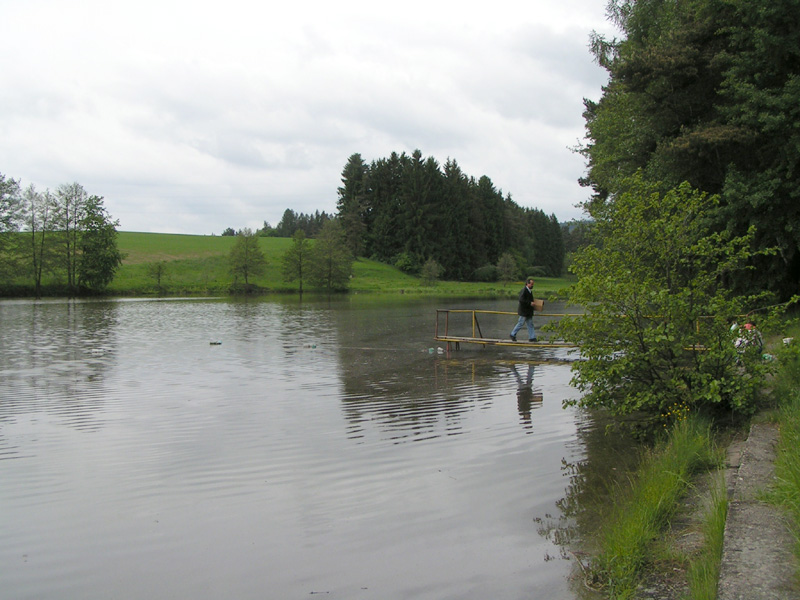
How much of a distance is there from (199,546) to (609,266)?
6.40m

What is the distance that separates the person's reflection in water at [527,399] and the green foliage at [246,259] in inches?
2827

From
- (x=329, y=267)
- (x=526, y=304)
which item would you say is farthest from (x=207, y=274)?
(x=526, y=304)

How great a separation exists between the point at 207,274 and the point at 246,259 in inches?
236

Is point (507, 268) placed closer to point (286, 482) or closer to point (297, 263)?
point (297, 263)

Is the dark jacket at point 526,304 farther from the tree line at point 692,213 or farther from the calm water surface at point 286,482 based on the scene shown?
the calm water surface at point 286,482

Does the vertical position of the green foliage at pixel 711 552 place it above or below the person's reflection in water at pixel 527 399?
above

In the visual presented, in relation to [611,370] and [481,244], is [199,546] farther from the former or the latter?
[481,244]

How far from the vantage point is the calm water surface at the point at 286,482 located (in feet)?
17.5

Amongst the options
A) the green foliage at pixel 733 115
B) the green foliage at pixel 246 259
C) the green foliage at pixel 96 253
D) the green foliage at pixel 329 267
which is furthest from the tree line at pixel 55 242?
the green foliage at pixel 733 115

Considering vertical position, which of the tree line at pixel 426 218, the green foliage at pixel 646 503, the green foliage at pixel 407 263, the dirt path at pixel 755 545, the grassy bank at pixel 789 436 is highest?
the tree line at pixel 426 218

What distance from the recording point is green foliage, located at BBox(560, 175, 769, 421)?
8.63 metres

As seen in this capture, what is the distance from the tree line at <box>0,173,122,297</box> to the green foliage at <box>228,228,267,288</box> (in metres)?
14.7

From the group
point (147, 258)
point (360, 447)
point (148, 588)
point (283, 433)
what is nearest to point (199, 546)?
point (148, 588)

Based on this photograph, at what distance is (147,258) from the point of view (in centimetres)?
9250
